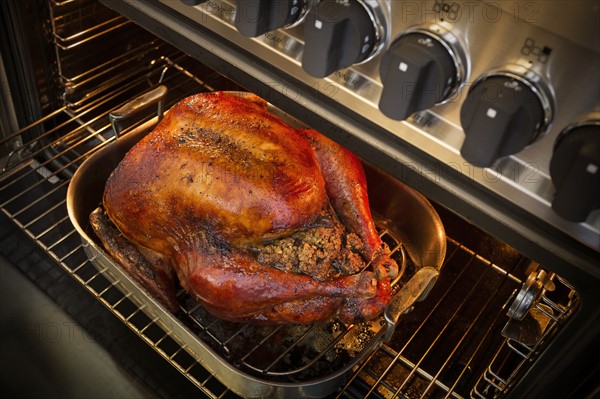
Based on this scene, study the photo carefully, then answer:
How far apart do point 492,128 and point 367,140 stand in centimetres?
22

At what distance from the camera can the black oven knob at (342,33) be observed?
696 mm

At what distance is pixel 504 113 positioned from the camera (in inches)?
24.5

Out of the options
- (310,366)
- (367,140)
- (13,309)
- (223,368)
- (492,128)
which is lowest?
(13,309)

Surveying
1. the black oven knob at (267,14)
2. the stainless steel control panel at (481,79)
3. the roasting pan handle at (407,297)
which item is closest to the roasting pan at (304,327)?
the roasting pan handle at (407,297)

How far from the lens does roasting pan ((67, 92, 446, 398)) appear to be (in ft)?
3.37

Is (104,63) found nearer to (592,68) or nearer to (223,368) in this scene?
(223,368)

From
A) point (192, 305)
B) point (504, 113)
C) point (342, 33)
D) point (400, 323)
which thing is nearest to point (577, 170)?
point (504, 113)

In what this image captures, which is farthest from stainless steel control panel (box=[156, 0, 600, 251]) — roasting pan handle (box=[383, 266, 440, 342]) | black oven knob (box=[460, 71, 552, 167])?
roasting pan handle (box=[383, 266, 440, 342])

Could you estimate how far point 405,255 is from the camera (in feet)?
4.35

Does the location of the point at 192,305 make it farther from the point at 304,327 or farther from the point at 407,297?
the point at 407,297

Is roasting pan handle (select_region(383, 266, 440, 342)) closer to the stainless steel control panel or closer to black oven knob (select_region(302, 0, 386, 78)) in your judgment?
the stainless steel control panel

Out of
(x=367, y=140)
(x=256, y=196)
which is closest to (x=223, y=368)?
(x=256, y=196)

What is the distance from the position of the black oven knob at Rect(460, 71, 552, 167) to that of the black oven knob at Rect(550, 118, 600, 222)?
33 mm

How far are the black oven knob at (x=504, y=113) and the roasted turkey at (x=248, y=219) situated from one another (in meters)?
0.47
